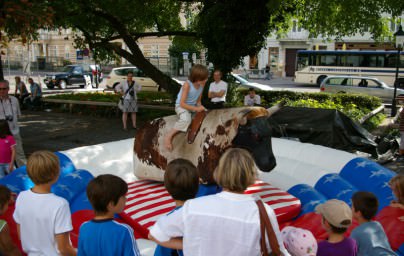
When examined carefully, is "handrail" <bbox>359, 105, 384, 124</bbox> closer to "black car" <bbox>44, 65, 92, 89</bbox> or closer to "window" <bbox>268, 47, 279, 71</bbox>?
"black car" <bbox>44, 65, 92, 89</bbox>

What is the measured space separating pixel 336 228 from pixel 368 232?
1.73 feet

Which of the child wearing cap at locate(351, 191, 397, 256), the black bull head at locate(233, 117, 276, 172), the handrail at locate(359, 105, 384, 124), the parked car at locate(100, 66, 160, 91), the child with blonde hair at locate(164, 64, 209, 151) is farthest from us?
the parked car at locate(100, 66, 160, 91)

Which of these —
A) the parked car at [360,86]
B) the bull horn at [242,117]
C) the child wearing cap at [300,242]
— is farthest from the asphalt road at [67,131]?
the parked car at [360,86]

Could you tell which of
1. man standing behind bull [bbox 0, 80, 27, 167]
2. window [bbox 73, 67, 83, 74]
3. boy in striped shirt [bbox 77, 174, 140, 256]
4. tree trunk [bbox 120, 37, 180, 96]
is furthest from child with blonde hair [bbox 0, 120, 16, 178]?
window [bbox 73, 67, 83, 74]

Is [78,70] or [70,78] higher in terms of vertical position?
[78,70]

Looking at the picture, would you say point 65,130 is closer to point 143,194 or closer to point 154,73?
point 154,73

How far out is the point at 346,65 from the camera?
31.5 metres

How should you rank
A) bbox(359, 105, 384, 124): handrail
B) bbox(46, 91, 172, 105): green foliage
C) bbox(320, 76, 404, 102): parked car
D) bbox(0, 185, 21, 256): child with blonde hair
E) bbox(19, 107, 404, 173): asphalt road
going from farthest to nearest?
bbox(320, 76, 404, 102): parked car → bbox(46, 91, 172, 105): green foliage → bbox(359, 105, 384, 124): handrail → bbox(19, 107, 404, 173): asphalt road → bbox(0, 185, 21, 256): child with blonde hair

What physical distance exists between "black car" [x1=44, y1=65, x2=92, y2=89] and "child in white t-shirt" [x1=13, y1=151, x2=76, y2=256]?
2790cm

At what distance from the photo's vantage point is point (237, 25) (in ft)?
40.9

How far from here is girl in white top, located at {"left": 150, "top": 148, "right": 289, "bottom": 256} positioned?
8.38ft

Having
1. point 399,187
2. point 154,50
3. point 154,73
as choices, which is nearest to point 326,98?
point 154,73

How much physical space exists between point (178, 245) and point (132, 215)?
218cm

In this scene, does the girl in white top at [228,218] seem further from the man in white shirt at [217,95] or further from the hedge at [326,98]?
the hedge at [326,98]
